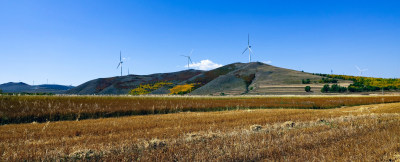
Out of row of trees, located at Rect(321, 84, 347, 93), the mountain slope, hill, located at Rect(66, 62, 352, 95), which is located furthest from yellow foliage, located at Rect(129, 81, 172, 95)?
row of trees, located at Rect(321, 84, 347, 93)

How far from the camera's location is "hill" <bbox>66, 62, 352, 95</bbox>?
8338 centimetres

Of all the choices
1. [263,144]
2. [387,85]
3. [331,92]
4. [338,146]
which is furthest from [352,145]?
[387,85]

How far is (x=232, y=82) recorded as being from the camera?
10081 centimetres

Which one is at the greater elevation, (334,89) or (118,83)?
(118,83)

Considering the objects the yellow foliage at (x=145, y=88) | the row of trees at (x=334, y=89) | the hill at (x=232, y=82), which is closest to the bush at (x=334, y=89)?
the row of trees at (x=334, y=89)

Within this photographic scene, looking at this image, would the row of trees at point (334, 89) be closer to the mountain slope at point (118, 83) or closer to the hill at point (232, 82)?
the hill at point (232, 82)

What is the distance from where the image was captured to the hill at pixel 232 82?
83.4 metres

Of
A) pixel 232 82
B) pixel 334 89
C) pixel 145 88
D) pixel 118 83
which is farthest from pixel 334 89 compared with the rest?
pixel 118 83

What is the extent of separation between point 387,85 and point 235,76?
5522 centimetres

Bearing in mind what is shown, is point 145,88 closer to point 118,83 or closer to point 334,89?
point 118,83

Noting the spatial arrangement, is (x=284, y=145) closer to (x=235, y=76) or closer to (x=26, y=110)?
(x=26, y=110)

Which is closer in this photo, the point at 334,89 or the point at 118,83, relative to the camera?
the point at 334,89

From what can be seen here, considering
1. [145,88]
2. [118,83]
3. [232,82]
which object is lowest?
[145,88]

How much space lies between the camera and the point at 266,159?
247 inches
